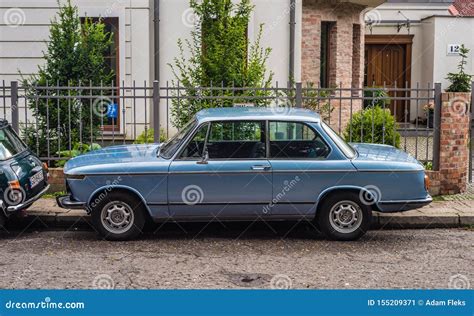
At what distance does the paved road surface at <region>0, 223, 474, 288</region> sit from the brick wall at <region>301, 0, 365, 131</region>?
8.70 metres

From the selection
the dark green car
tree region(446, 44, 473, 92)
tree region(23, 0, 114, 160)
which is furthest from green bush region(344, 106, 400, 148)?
tree region(446, 44, 473, 92)

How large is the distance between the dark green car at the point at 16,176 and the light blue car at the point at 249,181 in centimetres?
61

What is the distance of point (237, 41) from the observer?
1205 centimetres

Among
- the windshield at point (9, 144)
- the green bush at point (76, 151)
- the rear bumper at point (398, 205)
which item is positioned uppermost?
the windshield at point (9, 144)

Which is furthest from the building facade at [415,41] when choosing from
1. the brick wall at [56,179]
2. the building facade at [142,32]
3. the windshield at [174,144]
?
the windshield at [174,144]

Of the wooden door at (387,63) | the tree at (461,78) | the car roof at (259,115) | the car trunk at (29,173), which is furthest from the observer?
the wooden door at (387,63)

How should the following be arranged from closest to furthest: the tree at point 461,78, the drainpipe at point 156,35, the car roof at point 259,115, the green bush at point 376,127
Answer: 1. the car roof at point 259,115
2. the green bush at point 376,127
3. the drainpipe at point 156,35
4. the tree at point 461,78

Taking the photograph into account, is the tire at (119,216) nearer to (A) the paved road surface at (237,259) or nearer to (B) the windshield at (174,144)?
(A) the paved road surface at (237,259)

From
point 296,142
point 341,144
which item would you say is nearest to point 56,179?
point 296,142

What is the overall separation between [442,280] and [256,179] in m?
2.52

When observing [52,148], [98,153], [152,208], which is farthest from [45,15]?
[152,208]

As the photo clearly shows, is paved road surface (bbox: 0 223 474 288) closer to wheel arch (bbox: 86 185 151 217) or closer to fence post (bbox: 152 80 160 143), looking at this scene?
wheel arch (bbox: 86 185 151 217)

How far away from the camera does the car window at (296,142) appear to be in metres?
8.79

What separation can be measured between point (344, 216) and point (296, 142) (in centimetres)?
107
